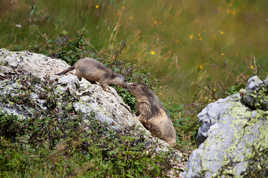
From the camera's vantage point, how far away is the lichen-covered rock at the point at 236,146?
4242mm

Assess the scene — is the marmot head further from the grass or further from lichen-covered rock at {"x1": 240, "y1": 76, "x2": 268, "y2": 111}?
lichen-covered rock at {"x1": 240, "y1": 76, "x2": 268, "y2": 111}

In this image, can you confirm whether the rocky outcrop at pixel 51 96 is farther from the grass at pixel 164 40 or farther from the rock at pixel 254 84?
the rock at pixel 254 84

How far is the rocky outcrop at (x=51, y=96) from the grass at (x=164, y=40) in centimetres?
118

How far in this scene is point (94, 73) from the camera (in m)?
6.33

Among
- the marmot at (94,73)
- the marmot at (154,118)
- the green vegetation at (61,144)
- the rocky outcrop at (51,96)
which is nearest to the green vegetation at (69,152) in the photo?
the green vegetation at (61,144)

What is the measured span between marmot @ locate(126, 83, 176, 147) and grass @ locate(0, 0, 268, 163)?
357mm

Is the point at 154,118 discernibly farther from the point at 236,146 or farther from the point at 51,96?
the point at 51,96

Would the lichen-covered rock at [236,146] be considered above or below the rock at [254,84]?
below


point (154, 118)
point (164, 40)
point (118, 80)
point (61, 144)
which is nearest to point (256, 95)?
point (154, 118)

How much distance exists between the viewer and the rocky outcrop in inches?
182

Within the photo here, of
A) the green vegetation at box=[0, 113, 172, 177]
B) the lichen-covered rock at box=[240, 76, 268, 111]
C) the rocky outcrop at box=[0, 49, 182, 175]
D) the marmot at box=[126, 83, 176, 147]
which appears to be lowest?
the marmot at box=[126, 83, 176, 147]

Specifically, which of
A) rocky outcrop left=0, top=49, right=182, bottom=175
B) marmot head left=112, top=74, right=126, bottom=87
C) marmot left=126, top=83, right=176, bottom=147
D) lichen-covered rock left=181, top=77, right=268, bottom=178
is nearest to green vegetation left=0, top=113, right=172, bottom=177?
rocky outcrop left=0, top=49, right=182, bottom=175

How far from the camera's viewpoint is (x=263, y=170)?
414 cm

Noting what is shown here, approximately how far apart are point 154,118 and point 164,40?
3762 mm
